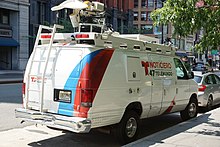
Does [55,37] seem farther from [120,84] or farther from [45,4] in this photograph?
[45,4]

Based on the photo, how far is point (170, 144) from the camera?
6.59 metres

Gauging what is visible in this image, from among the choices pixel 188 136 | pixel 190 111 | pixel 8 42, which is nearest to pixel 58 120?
pixel 188 136

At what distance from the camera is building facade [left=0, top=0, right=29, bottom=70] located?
35069 mm

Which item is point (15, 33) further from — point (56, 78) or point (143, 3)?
point (143, 3)

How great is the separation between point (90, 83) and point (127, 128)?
5.08 feet

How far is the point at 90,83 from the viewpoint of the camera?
246 inches

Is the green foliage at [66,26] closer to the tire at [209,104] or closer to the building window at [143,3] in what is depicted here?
the tire at [209,104]

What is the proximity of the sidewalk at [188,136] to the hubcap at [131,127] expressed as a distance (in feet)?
1.09

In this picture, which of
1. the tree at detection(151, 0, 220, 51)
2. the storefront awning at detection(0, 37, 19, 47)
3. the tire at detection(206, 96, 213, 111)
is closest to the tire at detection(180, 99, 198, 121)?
the tire at detection(206, 96, 213, 111)

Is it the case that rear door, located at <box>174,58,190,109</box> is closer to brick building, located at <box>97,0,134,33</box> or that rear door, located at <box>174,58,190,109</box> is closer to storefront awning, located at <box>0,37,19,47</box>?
storefront awning, located at <box>0,37,19,47</box>

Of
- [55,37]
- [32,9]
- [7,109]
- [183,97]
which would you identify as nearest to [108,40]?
[55,37]

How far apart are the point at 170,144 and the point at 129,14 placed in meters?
54.0

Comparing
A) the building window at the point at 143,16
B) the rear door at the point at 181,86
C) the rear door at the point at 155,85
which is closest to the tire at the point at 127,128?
the rear door at the point at 155,85

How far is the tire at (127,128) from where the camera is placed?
6.98m
